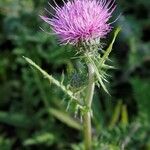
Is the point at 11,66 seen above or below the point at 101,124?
above

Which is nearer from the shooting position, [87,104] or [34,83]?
[87,104]

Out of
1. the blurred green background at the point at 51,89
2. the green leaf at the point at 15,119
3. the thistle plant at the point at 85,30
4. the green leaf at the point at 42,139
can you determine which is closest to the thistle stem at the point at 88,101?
the thistle plant at the point at 85,30

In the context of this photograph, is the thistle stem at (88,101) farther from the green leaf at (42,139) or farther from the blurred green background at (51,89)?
the green leaf at (42,139)

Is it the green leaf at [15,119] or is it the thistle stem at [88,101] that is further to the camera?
the green leaf at [15,119]

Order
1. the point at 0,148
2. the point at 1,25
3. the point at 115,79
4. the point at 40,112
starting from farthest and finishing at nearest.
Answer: the point at 1,25 → the point at 115,79 → the point at 40,112 → the point at 0,148

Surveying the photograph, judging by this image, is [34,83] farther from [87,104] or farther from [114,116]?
[87,104]

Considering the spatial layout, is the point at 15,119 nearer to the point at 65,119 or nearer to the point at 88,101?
the point at 65,119

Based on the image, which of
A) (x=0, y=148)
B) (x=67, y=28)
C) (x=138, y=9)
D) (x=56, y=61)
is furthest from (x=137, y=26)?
(x=67, y=28)

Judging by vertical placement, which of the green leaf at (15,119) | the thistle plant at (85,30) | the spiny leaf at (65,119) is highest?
the thistle plant at (85,30)
